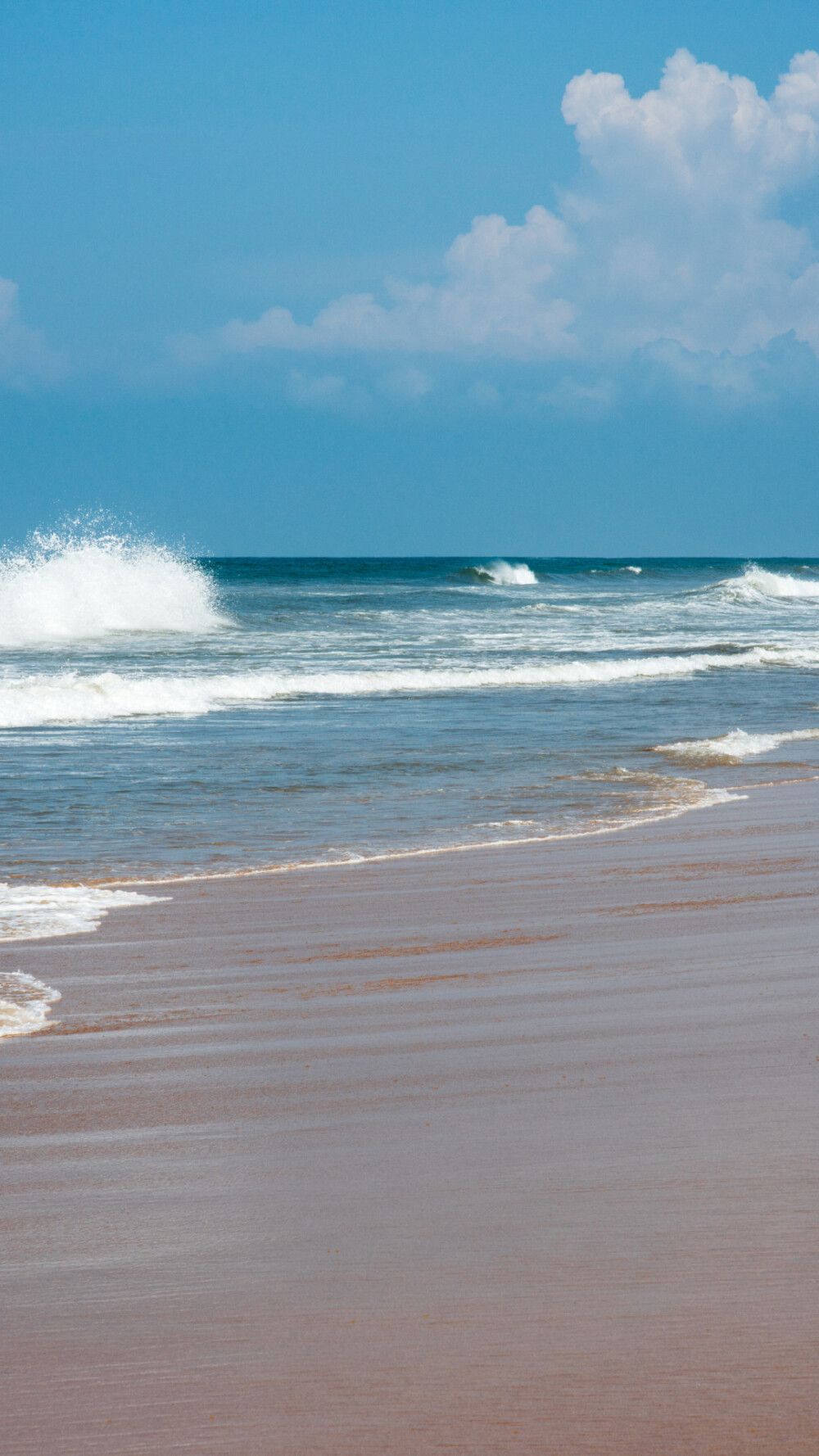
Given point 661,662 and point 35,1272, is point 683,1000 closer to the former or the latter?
point 35,1272

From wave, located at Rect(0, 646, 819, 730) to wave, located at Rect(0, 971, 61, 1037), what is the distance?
8383 mm

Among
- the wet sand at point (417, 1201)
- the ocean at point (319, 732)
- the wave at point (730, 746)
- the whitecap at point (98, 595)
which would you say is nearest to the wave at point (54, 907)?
the ocean at point (319, 732)

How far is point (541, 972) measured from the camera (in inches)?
171

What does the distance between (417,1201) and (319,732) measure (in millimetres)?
9484

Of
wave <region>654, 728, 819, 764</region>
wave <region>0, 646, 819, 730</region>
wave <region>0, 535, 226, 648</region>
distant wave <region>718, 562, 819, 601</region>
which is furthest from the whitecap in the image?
distant wave <region>718, 562, 819, 601</region>

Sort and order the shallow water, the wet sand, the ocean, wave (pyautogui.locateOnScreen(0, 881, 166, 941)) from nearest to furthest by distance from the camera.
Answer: the wet sand → wave (pyautogui.locateOnScreen(0, 881, 166, 941)) → the ocean → the shallow water

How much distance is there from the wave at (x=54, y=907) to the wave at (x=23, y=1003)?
616mm

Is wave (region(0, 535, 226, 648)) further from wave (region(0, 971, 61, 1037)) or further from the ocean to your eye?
wave (region(0, 971, 61, 1037))

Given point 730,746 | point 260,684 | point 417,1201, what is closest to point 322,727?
point 260,684

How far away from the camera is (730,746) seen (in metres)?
10.9

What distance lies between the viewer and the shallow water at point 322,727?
729 centimetres

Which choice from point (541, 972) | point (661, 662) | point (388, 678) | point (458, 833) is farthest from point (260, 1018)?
point (661, 662)

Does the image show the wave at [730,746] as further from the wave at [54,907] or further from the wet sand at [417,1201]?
the wave at [54,907]

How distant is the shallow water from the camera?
729cm
